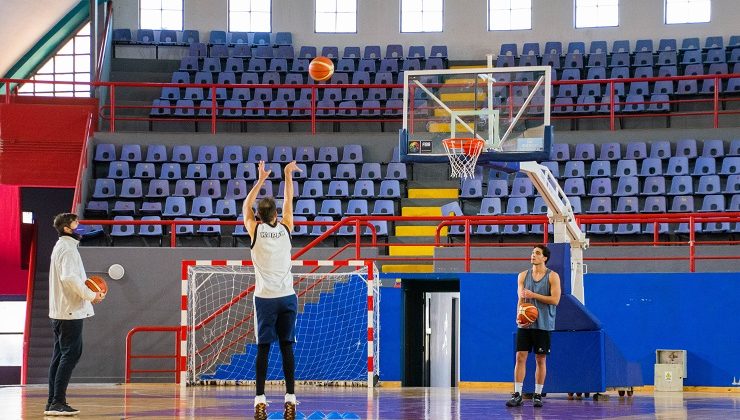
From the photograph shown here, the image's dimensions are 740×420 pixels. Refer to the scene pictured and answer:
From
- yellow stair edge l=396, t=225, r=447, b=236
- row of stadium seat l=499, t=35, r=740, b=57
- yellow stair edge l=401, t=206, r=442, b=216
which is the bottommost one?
yellow stair edge l=396, t=225, r=447, b=236

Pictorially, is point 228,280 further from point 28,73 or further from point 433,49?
point 28,73

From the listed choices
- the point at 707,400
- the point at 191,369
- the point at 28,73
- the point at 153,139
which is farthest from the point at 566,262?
the point at 28,73

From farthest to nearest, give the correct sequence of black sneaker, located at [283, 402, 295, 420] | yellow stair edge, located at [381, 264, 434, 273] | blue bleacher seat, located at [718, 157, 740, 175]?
blue bleacher seat, located at [718, 157, 740, 175], yellow stair edge, located at [381, 264, 434, 273], black sneaker, located at [283, 402, 295, 420]

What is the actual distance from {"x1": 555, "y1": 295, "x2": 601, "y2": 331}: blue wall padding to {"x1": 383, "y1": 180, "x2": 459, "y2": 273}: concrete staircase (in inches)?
256

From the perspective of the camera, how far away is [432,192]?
21.5m

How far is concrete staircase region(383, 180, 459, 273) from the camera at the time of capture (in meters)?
19.7

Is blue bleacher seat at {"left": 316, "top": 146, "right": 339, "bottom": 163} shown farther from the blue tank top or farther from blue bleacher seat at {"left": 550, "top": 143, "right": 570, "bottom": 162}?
the blue tank top

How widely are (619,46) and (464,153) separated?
1278 centimetres

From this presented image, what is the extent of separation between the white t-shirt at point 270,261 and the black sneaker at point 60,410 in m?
2.15

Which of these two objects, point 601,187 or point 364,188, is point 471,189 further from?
point 601,187

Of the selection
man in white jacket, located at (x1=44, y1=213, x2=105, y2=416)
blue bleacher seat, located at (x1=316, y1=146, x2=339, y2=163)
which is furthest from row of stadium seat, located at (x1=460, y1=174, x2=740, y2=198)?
man in white jacket, located at (x1=44, y1=213, x2=105, y2=416)

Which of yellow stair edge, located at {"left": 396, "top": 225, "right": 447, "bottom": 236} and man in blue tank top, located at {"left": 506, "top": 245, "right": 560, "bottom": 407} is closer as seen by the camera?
man in blue tank top, located at {"left": 506, "top": 245, "right": 560, "bottom": 407}

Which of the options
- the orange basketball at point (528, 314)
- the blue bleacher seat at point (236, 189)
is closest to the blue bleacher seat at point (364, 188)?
the blue bleacher seat at point (236, 189)

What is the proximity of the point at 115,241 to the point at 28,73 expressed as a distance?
1117cm
